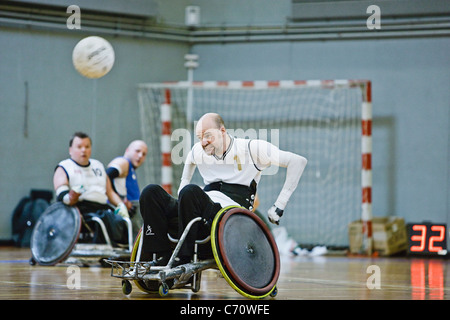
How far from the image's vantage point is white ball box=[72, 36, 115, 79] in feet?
26.5

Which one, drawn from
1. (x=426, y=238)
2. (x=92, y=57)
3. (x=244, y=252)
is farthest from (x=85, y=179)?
(x=426, y=238)

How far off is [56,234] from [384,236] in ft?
16.8

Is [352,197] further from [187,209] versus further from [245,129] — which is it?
[187,209]

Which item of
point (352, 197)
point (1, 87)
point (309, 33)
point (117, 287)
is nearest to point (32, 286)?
point (117, 287)

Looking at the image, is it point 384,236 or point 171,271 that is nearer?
point 171,271

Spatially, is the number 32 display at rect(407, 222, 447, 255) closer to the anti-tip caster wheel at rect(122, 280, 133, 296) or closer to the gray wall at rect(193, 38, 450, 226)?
the gray wall at rect(193, 38, 450, 226)

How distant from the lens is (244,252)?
463 cm

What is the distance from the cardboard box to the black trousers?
19.9ft

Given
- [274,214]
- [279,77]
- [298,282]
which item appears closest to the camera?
[274,214]

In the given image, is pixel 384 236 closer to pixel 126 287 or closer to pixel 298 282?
pixel 298 282

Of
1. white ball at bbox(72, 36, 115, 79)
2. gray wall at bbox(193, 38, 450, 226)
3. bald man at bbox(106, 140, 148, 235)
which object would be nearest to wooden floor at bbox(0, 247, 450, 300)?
bald man at bbox(106, 140, 148, 235)

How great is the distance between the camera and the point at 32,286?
5.45 m

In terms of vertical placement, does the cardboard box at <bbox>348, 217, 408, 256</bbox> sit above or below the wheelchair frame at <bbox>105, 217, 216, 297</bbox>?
below

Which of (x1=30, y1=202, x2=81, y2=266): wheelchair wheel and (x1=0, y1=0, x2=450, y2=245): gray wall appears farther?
(x1=0, y1=0, x2=450, y2=245): gray wall
